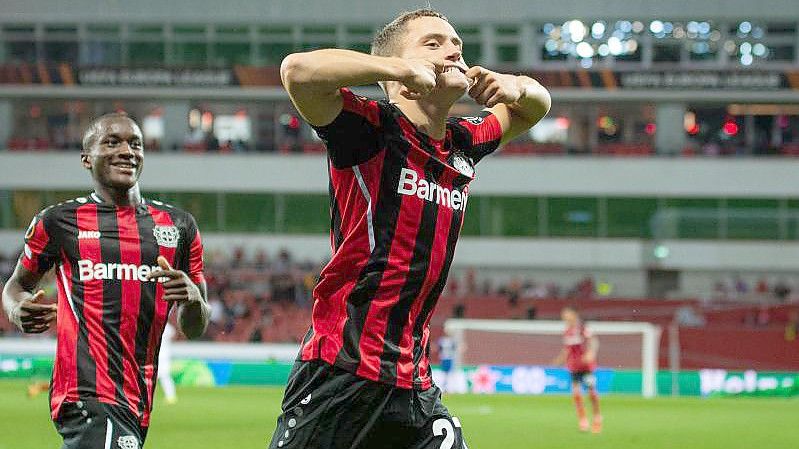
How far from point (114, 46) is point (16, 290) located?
36646mm

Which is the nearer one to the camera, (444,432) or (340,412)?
(340,412)

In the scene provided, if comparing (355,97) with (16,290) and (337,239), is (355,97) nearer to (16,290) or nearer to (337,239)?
(337,239)

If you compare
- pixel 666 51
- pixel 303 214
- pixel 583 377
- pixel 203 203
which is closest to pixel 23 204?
pixel 203 203

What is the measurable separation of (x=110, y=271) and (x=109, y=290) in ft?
0.34

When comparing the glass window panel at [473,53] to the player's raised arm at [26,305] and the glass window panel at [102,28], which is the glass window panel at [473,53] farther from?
the player's raised arm at [26,305]

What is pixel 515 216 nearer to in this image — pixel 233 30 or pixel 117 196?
pixel 233 30

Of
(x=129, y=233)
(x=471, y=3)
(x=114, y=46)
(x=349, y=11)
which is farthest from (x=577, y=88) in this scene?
(x=129, y=233)

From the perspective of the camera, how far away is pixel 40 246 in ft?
18.6

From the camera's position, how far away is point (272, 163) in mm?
40312

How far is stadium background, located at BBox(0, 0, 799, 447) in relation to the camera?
37.5 m

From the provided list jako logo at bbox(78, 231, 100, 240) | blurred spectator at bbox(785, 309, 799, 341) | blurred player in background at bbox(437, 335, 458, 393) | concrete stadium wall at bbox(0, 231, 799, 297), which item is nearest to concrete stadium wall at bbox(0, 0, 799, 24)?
concrete stadium wall at bbox(0, 231, 799, 297)

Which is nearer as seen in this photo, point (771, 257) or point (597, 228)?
point (771, 257)

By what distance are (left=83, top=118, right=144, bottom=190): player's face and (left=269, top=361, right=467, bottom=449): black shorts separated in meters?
2.08

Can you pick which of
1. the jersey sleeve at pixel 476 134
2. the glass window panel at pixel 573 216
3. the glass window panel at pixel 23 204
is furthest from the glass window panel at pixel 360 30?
the jersey sleeve at pixel 476 134
